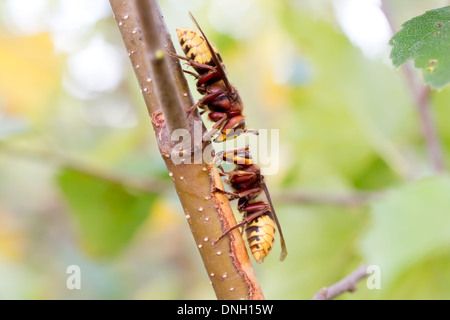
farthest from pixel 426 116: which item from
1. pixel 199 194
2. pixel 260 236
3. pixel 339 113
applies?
pixel 199 194

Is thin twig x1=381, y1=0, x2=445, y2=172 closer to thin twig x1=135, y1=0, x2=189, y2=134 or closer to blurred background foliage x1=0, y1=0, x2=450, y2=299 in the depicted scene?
blurred background foliage x1=0, y1=0, x2=450, y2=299

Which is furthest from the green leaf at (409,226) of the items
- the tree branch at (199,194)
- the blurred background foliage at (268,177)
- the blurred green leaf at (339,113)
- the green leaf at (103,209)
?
the green leaf at (103,209)

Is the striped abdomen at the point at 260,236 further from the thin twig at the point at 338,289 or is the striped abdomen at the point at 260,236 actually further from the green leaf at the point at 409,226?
the green leaf at the point at 409,226

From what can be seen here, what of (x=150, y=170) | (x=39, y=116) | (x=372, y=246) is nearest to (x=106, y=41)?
(x=39, y=116)

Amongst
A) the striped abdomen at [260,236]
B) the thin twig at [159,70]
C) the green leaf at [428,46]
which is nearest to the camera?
the thin twig at [159,70]

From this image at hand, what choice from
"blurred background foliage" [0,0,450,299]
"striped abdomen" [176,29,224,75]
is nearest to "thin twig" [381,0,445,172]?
"blurred background foliage" [0,0,450,299]

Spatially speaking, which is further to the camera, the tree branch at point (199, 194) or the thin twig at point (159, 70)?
the tree branch at point (199, 194)

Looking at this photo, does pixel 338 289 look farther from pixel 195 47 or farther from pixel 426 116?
pixel 426 116
